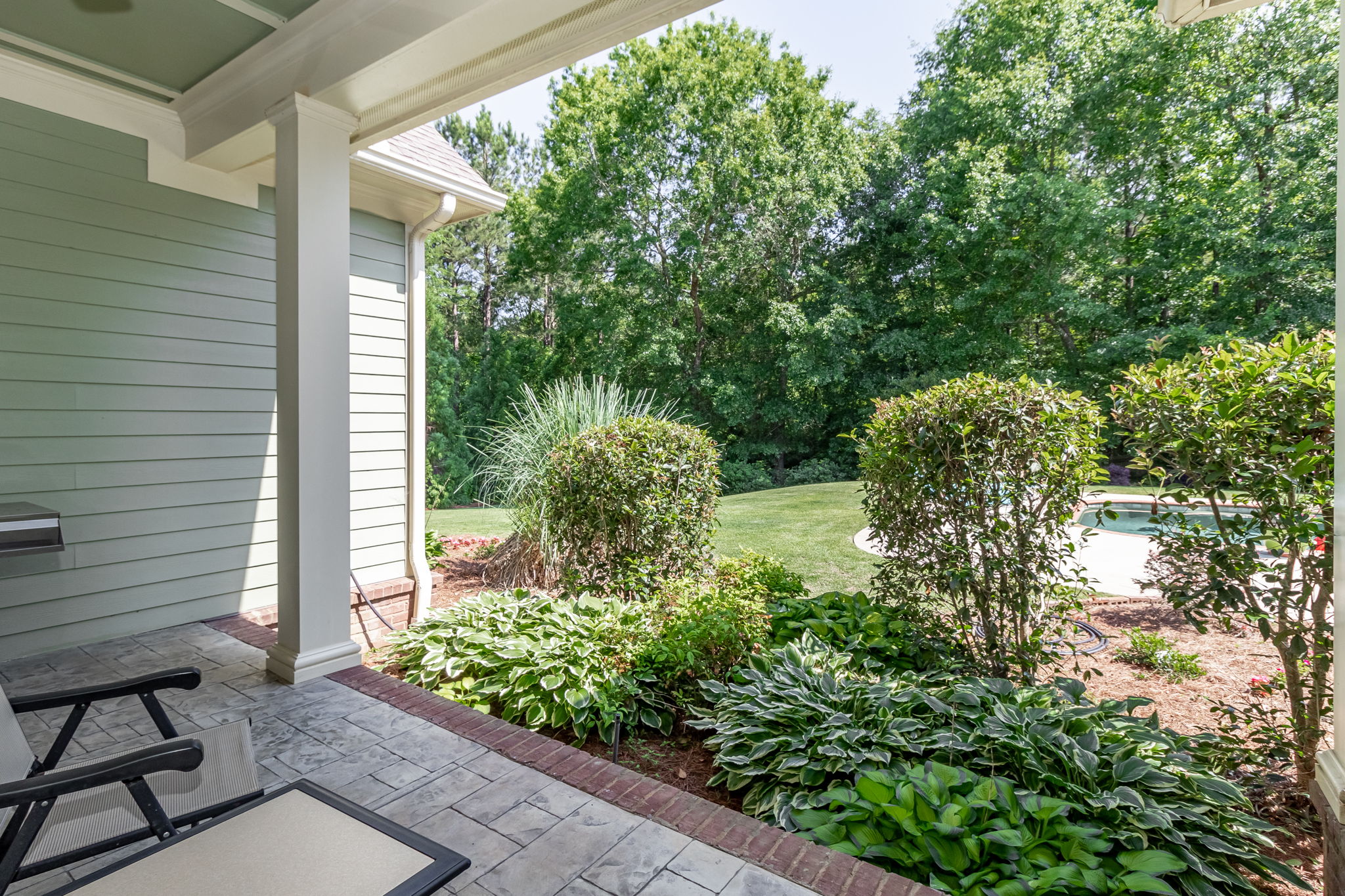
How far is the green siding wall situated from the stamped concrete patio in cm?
51

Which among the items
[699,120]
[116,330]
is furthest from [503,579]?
[699,120]

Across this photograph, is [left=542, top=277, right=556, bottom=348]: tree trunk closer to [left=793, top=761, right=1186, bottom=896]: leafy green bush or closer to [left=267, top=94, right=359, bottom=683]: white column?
[left=267, top=94, right=359, bottom=683]: white column

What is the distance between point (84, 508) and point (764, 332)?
573 inches

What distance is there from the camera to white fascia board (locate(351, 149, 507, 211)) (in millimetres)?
3945

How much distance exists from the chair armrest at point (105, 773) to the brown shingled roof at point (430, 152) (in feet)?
11.8

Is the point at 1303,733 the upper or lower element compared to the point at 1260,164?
lower

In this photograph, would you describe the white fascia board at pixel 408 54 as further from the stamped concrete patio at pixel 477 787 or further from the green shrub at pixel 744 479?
the green shrub at pixel 744 479

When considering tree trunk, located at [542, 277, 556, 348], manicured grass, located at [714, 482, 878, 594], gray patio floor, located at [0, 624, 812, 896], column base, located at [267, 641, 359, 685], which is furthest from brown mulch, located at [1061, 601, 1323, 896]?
tree trunk, located at [542, 277, 556, 348]

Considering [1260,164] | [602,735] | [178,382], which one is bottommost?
[602,735]

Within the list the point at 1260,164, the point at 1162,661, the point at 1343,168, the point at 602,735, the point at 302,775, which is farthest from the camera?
the point at 1260,164

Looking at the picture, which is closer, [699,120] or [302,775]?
[302,775]

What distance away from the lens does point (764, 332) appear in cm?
1661

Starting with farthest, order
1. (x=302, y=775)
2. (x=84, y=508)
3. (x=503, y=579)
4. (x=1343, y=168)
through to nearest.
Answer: (x=503, y=579) → (x=84, y=508) → (x=302, y=775) → (x=1343, y=168)

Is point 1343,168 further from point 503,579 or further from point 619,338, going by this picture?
point 619,338
